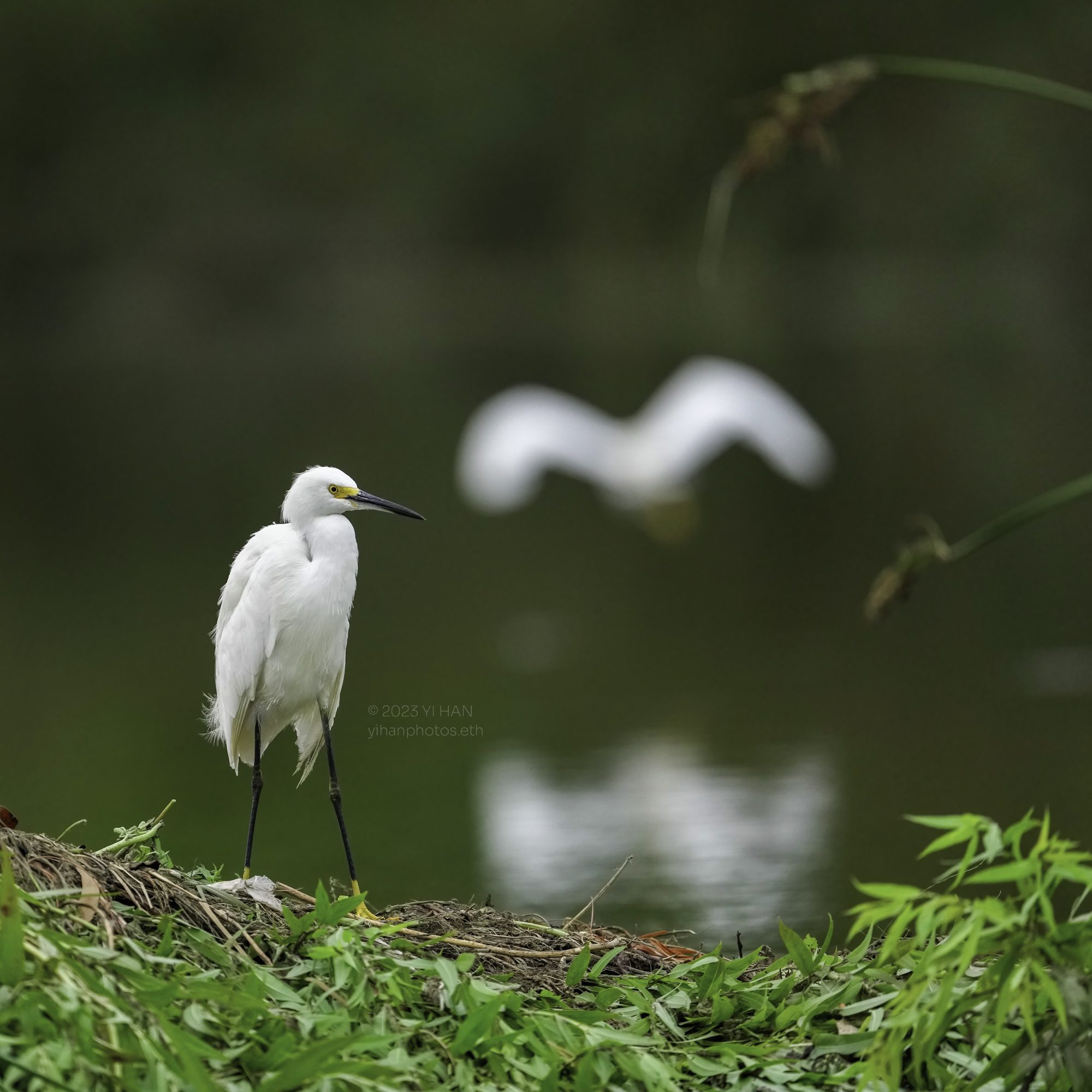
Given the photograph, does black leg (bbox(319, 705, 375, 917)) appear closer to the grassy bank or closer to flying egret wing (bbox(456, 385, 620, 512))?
the grassy bank

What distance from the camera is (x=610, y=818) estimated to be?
4.66 metres

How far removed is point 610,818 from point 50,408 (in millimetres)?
13758

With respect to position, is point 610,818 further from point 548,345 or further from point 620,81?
point 620,81

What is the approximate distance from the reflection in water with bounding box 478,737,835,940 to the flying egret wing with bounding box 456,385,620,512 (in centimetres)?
152

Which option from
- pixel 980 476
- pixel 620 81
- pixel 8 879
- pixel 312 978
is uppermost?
pixel 620 81

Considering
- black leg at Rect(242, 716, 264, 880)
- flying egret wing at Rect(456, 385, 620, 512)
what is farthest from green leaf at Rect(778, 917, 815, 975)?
flying egret wing at Rect(456, 385, 620, 512)

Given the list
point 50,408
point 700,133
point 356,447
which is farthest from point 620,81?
point 356,447

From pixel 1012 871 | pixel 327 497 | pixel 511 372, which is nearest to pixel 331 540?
pixel 327 497

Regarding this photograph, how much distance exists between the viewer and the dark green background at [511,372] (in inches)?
217

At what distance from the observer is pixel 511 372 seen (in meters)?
18.8

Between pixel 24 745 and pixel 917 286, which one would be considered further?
pixel 917 286

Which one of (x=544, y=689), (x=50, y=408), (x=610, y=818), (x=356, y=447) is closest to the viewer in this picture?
(x=610, y=818)

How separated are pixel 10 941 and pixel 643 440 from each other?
580 cm

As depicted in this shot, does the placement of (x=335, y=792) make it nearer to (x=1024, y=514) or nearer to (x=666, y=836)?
(x=1024, y=514)
